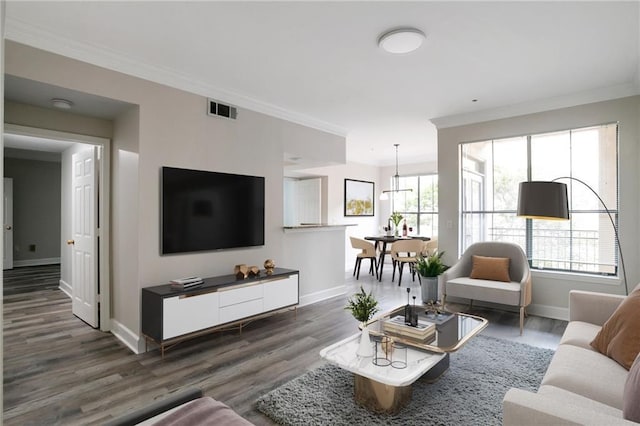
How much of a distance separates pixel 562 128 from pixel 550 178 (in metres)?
0.62

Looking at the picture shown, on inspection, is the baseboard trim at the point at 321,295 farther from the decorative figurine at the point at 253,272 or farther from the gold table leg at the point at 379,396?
the gold table leg at the point at 379,396

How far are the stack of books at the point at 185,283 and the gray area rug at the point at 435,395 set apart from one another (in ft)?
4.38

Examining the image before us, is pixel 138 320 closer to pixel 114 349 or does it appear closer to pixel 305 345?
pixel 114 349

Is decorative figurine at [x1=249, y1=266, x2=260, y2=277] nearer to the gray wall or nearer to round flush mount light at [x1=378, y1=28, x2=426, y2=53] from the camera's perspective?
round flush mount light at [x1=378, y1=28, x2=426, y2=53]

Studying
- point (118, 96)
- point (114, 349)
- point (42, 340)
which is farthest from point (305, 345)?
point (118, 96)

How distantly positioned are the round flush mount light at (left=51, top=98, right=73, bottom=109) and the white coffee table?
124 inches

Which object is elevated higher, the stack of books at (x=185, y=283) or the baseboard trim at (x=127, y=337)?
the stack of books at (x=185, y=283)

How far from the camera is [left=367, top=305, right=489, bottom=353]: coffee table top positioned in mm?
2421

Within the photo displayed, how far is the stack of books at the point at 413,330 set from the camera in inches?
99.4

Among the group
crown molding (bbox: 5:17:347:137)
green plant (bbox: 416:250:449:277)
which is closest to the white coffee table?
green plant (bbox: 416:250:449:277)

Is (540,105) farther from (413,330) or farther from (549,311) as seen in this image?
(413,330)

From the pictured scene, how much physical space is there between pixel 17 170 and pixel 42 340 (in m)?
6.44

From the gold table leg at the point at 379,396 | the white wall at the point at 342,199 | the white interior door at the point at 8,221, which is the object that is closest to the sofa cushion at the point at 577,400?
the gold table leg at the point at 379,396

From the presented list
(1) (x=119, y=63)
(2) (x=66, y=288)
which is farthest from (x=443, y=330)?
(2) (x=66, y=288)
